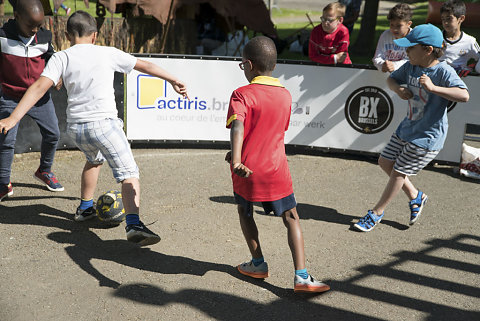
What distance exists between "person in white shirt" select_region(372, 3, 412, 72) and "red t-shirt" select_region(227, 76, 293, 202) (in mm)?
3392

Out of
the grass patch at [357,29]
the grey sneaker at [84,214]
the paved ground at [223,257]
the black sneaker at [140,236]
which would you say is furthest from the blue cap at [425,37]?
the grass patch at [357,29]

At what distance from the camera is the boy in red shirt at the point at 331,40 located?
775 cm

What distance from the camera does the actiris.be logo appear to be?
7926 mm

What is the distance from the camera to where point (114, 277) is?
454cm

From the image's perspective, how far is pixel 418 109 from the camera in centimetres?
538

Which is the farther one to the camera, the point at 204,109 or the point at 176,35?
the point at 176,35

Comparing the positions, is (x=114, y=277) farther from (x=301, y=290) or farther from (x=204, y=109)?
(x=204, y=109)

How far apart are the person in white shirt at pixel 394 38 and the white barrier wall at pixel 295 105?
1.19 feet

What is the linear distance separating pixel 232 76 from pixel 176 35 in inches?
273

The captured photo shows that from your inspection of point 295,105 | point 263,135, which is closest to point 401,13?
point 295,105

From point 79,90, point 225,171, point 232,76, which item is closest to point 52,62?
point 79,90

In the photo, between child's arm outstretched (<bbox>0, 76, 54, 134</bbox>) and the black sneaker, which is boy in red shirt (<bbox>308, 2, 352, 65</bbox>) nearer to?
the black sneaker

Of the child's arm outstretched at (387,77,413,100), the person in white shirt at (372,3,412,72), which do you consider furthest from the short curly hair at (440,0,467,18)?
the child's arm outstretched at (387,77,413,100)

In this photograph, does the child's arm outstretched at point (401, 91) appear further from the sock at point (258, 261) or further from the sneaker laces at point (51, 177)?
the sneaker laces at point (51, 177)
